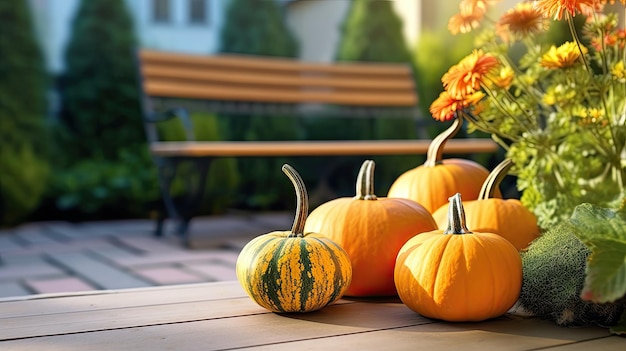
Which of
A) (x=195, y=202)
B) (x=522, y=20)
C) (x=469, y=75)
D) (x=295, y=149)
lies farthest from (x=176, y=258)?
(x=469, y=75)

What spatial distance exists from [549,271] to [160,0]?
4931mm

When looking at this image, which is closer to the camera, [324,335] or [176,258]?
[324,335]

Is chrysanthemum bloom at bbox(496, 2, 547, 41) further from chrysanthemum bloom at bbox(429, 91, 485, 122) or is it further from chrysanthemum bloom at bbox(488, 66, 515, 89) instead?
chrysanthemum bloom at bbox(429, 91, 485, 122)

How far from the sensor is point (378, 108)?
14.1 feet

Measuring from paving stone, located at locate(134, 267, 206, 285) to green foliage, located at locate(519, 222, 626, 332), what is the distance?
4.50ft

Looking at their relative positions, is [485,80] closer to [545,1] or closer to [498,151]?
[545,1]

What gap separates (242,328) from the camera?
1032 millimetres

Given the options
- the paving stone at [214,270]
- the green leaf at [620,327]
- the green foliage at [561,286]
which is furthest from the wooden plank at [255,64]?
the green leaf at [620,327]

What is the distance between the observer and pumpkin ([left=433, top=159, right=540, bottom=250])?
50.4 inches

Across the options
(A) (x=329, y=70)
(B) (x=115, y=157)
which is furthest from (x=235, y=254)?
(B) (x=115, y=157)

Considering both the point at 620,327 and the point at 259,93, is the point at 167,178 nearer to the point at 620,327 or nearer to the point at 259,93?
the point at 259,93

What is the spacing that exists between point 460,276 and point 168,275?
1563mm

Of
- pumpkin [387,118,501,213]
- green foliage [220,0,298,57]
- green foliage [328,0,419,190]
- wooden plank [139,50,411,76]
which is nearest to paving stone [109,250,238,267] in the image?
wooden plank [139,50,411,76]

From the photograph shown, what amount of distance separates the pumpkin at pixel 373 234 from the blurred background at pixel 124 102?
2459 millimetres
